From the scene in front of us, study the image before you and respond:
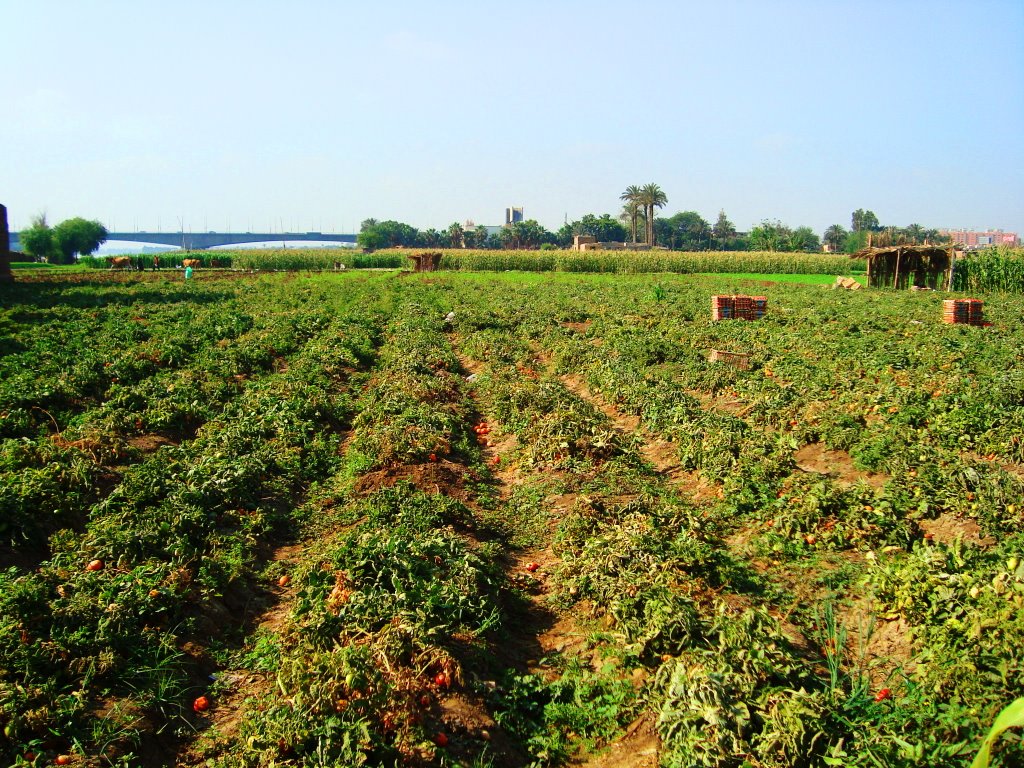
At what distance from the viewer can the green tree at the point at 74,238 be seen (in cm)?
9206

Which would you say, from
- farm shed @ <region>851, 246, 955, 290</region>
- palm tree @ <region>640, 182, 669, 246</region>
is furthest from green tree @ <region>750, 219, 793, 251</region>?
farm shed @ <region>851, 246, 955, 290</region>

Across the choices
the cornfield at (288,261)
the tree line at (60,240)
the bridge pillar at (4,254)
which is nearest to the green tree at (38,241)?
the tree line at (60,240)

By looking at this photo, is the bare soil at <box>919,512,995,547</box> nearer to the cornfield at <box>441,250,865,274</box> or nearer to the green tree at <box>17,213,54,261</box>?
the cornfield at <box>441,250,865,274</box>

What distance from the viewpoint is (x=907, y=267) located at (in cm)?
3894

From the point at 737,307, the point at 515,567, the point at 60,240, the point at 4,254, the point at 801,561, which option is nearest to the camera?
the point at 801,561

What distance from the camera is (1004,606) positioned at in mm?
4879

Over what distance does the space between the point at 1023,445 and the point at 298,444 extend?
32.4 ft

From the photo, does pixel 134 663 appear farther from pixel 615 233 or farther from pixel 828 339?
pixel 615 233

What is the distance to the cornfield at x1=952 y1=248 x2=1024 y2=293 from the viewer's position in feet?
126

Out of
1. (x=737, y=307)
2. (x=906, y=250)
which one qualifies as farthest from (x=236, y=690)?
(x=906, y=250)

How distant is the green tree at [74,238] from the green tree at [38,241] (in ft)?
2.59

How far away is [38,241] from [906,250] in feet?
325

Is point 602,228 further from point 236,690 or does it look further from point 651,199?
point 236,690

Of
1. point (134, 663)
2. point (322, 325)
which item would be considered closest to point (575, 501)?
point (134, 663)
